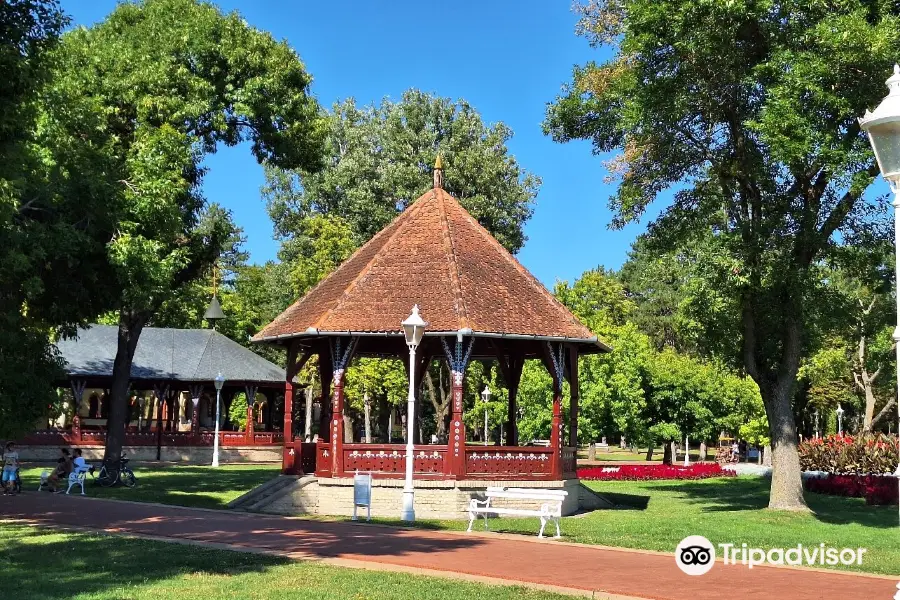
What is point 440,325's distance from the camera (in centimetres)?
2078

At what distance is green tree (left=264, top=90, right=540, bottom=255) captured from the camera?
45031mm

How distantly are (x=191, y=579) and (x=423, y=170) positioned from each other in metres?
35.6

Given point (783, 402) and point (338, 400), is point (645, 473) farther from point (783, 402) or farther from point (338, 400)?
point (338, 400)

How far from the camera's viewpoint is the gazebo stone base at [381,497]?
2042cm

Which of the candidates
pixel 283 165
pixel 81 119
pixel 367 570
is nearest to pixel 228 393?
pixel 283 165

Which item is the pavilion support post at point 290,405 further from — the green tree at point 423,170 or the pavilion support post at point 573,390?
the green tree at point 423,170

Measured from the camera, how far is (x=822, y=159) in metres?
18.9

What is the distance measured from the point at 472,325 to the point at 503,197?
25768 mm

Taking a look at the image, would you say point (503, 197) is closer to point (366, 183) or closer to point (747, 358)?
point (366, 183)

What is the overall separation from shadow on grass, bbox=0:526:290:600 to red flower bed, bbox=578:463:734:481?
22276 mm

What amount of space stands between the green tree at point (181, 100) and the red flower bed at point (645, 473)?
586 inches

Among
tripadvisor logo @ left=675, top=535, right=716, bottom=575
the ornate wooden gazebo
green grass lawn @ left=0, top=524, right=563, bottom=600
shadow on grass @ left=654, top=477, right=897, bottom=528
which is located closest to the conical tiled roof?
the ornate wooden gazebo

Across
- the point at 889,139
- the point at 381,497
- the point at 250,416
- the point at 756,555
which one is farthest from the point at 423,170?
the point at 889,139

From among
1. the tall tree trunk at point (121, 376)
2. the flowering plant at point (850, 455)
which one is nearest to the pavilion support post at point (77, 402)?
the tall tree trunk at point (121, 376)
